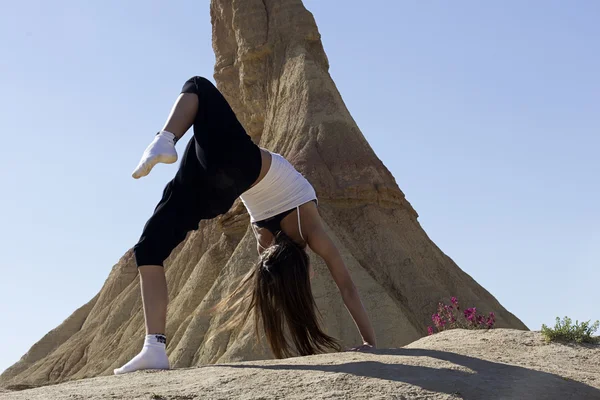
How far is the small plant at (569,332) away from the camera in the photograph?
6.38 m

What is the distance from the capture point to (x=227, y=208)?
546cm

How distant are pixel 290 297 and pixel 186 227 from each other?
0.85m

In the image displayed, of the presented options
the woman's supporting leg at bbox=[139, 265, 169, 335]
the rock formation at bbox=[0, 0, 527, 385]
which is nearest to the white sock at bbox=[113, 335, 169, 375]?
the woman's supporting leg at bbox=[139, 265, 169, 335]

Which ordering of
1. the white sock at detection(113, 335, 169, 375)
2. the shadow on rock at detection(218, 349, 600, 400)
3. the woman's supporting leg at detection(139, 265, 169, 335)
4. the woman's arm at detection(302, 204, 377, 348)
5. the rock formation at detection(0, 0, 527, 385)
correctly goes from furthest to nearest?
1. the rock formation at detection(0, 0, 527, 385)
2. the woman's arm at detection(302, 204, 377, 348)
3. the woman's supporting leg at detection(139, 265, 169, 335)
4. the white sock at detection(113, 335, 169, 375)
5. the shadow on rock at detection(218, 349, 600, 400)

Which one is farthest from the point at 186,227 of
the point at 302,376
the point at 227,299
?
the point at 302,376

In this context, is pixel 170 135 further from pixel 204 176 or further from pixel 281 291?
pixel 281 291

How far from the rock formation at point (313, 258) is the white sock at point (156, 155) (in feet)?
45.9

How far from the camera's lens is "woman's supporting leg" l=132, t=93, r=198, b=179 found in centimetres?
489

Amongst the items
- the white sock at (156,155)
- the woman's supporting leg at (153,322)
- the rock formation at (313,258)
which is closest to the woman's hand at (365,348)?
the woman's supporting leg at (153,322)

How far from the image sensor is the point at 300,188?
5.60 metres

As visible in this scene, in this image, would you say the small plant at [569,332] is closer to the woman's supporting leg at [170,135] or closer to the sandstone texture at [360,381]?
the sandstone texture at [360,381]

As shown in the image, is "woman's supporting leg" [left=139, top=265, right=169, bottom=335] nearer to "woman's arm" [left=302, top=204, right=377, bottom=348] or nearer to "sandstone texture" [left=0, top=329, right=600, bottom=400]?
"sandstone texture" [left=0, top=329, right=600, bottom=400]

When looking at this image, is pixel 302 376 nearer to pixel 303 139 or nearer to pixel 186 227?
pixel 186 227

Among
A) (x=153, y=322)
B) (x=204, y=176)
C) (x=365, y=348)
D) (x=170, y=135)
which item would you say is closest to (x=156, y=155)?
(x=170, y=135)
